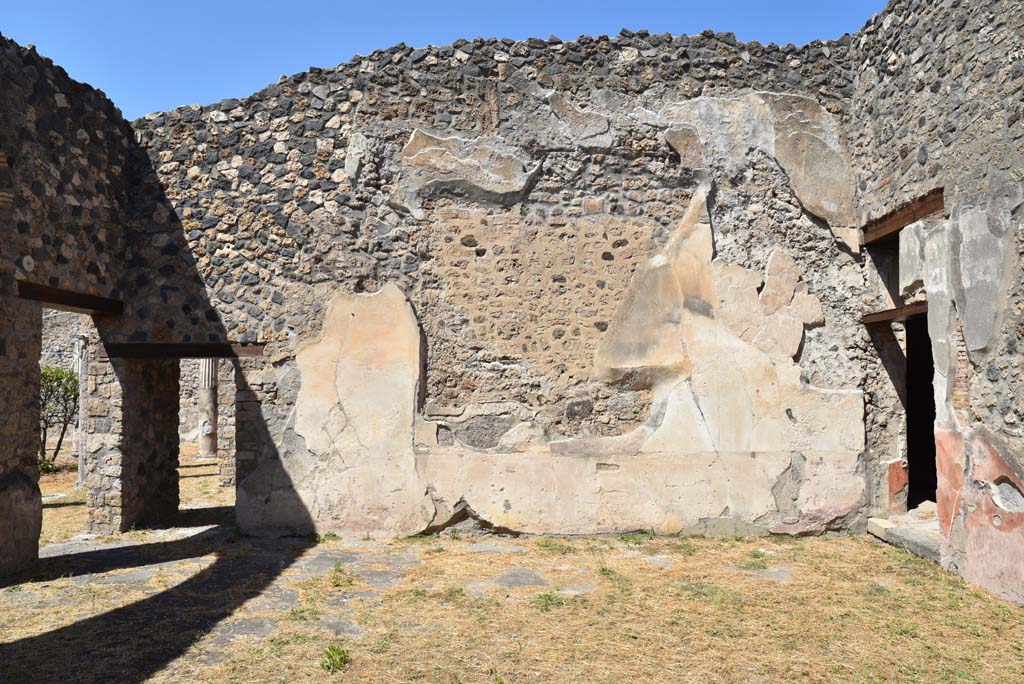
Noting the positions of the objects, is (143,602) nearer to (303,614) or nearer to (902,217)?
(303,614)

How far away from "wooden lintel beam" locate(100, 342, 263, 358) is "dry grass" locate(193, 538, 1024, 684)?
8.13 feet

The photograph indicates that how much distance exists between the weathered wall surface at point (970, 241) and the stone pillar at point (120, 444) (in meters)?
6.59

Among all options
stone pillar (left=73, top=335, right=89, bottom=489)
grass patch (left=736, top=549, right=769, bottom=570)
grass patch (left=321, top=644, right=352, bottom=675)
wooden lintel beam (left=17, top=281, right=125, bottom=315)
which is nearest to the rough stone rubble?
wooden lintel beam (left=17, top=281, right=125, bottom=315)

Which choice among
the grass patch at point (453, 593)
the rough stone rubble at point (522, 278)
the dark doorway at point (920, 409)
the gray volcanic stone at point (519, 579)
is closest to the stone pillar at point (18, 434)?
the rough stone rubble at point (522, 278)

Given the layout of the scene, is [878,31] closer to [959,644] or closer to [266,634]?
[959,644]

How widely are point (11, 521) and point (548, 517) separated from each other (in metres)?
3.93

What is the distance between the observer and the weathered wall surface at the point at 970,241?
459 centimetres

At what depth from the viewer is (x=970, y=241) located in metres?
4.98

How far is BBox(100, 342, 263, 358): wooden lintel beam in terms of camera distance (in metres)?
6.71

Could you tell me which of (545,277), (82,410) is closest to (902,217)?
(545,277)

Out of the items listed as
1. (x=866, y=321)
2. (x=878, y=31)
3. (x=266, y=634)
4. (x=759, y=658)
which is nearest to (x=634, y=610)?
(x=759, y=658)

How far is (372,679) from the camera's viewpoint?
3.48 m

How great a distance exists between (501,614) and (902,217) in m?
4.26

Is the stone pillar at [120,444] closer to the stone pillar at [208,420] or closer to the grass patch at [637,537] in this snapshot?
the grass patch at [637,537]
